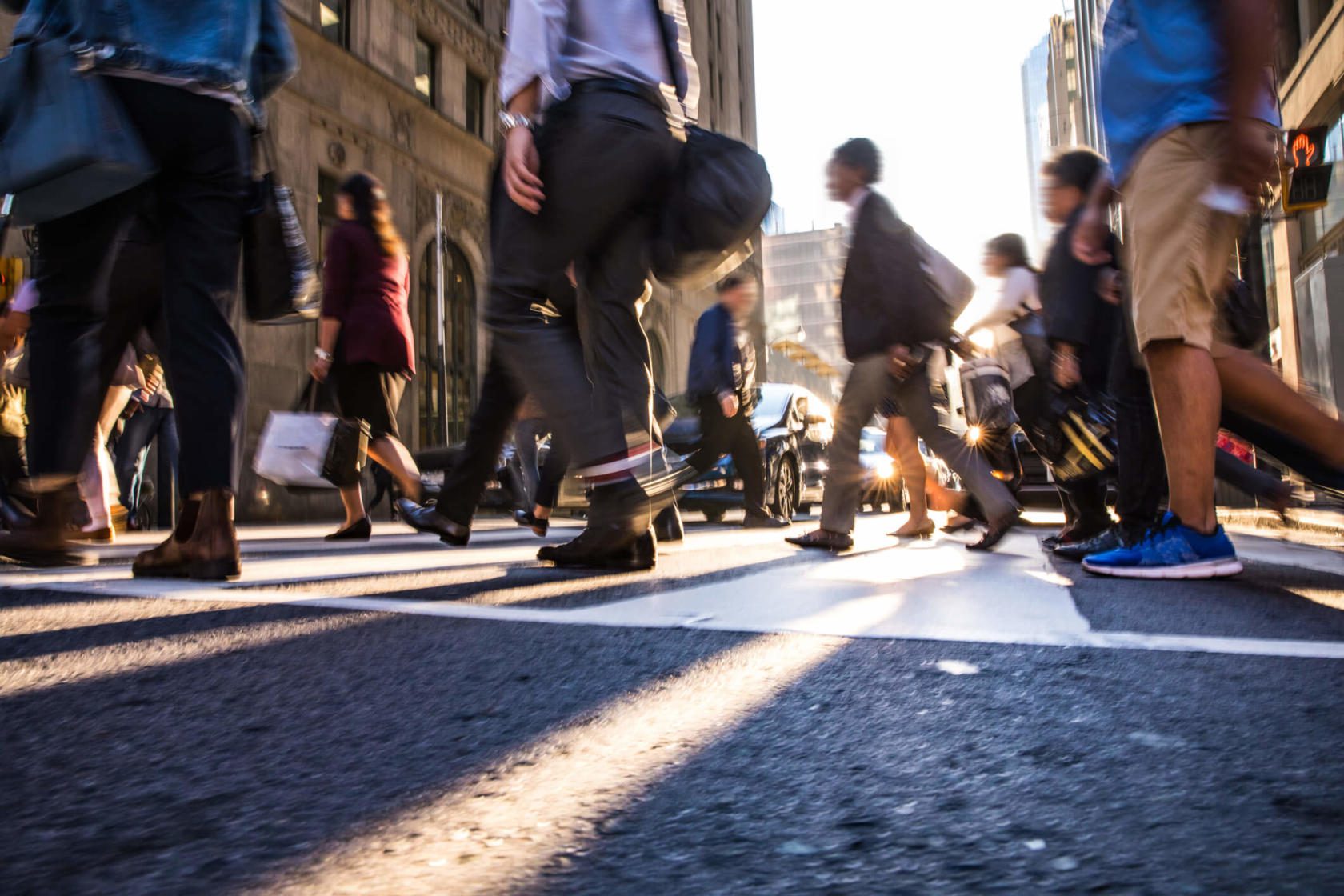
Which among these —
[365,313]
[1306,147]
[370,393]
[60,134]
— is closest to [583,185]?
[60,134]

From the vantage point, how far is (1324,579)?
9.87 ft

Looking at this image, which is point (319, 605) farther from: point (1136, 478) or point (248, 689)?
point (1136, 478)

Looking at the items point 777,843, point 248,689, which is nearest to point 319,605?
point 248,689

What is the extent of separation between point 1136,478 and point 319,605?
9.26 ft

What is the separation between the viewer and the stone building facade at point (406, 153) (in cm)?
1359

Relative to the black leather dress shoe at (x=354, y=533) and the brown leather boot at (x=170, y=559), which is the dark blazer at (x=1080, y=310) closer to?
the brown leather boot at (x=170, y=559)

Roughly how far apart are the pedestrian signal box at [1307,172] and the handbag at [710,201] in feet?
30.4

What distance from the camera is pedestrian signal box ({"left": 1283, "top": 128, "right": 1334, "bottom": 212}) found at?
33.4 ft

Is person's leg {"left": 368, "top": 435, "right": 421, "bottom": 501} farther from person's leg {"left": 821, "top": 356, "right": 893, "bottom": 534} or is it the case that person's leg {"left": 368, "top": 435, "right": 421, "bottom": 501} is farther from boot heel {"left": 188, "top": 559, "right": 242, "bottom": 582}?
boot heel {"left": 188, "top": 559, "right": 242, "bottom": 582}

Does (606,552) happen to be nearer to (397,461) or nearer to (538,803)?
(538,803)

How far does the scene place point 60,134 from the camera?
2508mm

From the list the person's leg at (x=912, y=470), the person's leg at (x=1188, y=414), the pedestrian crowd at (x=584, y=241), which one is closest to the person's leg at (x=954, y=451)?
the person's leg at (x=912, y=470)

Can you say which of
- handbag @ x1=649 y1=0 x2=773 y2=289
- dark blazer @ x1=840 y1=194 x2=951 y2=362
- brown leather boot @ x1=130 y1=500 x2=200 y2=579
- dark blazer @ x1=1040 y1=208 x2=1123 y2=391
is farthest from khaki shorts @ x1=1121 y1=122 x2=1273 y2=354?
brown leather boot @ x1=130 y1=500 x2=200 y2=579

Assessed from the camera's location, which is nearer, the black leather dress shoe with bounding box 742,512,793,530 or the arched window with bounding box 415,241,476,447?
the black leather dress shoe with bounding box 742,512,793,530
